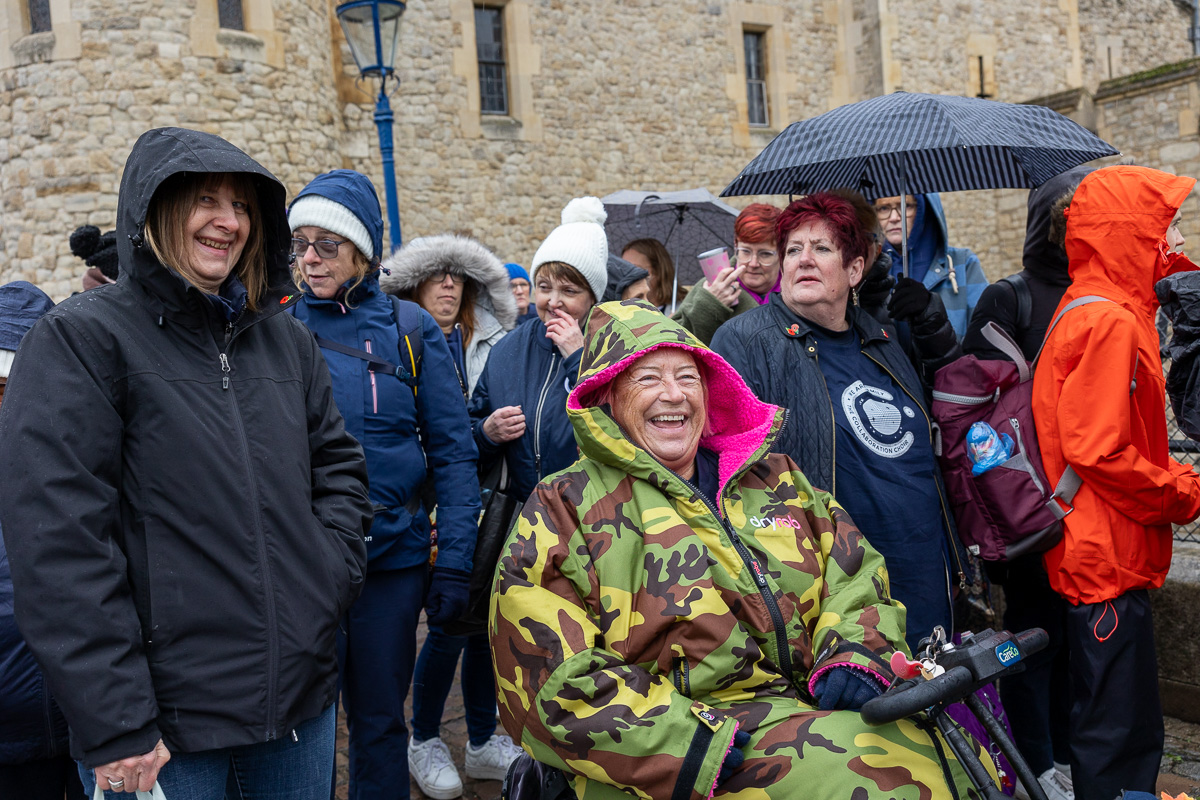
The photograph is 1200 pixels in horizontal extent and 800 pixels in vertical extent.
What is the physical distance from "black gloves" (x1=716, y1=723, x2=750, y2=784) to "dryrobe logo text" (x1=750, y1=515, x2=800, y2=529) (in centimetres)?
58

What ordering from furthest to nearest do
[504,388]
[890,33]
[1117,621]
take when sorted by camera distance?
[890,33], [504,388], [1117,621]

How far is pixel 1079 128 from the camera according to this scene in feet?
12.6

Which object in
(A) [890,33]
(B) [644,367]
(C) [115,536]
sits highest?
(A) [890,33]

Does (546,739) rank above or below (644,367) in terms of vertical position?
below

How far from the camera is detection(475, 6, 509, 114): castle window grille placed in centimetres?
1398

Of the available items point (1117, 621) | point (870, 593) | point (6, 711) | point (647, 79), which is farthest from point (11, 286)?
point (647, 79)

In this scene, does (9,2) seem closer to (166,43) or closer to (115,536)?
(166,43)

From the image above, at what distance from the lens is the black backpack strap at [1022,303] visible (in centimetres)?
347

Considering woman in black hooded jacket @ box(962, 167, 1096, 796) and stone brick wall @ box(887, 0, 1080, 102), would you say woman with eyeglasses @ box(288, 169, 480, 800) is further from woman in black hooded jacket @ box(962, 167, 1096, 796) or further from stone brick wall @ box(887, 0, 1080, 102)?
stone brick wall @ box(887, 0, 1080, 102)

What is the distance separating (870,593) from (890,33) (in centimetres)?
1611

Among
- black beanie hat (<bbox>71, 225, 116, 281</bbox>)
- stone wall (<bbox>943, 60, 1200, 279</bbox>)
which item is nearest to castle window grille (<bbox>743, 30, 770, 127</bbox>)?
stone wall (<bbox>943, 60, 1200, 279</bbox>)

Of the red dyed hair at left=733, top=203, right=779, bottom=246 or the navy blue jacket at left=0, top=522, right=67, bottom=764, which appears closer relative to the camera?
the navy blue jacket at left=0, top=522, right=67, bottom=764

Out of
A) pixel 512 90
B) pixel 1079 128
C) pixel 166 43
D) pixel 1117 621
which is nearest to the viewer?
pixel 1117 621

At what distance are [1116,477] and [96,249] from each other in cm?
447
